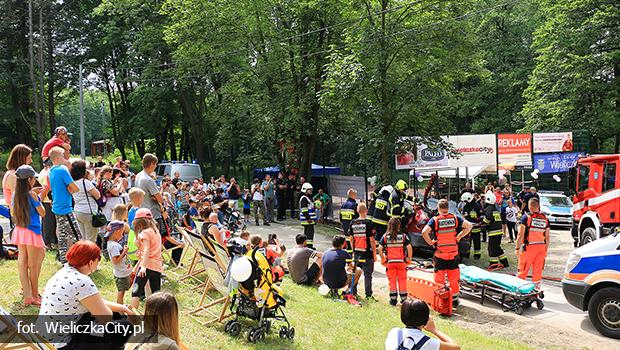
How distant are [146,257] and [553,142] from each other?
2744 cm

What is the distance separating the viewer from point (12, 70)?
3919cm

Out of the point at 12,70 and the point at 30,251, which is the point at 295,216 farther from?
the point at 12,70

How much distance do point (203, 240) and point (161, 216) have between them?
112 cm

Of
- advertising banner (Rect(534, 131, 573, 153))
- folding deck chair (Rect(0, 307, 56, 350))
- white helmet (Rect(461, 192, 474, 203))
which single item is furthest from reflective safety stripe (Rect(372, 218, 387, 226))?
advertising banner (Rect(534, 131, 573, 153))

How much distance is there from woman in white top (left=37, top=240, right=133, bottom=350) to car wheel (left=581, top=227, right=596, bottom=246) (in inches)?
564

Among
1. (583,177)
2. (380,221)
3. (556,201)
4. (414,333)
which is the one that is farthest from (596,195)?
(414,333)

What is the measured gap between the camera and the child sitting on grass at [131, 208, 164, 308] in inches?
236

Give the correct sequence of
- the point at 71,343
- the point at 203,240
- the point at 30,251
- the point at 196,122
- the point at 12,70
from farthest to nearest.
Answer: the point at 12,70
the point at 196,122
the point at 203,240
the point at 30,251
the point at 71,343

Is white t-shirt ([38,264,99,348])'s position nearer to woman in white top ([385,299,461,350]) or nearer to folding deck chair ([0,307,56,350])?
folding deck chair ([0,307,56,350])

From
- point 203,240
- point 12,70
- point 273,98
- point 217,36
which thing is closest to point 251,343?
point 203,240

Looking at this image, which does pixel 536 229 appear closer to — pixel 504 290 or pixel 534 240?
pixel 534 240

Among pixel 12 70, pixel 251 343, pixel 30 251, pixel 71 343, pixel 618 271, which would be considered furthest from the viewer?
pixel 12 70

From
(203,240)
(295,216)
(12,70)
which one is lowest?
(295,216)

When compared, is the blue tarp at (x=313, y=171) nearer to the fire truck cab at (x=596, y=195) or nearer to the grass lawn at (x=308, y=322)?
the fire truck cab at (x=596, y=195)
